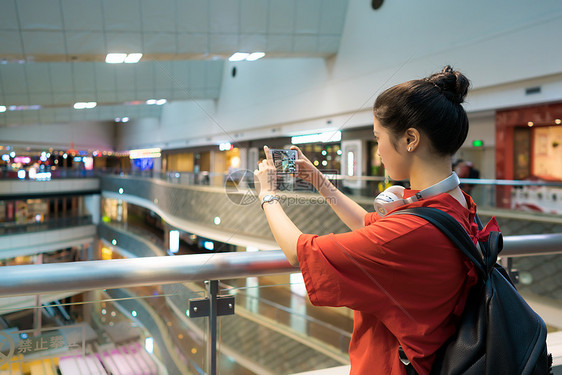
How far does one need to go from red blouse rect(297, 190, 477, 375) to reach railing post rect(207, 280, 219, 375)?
545 millimetres

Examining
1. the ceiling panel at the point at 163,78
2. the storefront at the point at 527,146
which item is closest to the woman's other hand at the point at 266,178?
the storefront at the point at 527,146

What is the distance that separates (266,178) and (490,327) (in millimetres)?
546

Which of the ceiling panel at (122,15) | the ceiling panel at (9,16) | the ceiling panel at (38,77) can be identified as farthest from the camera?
the ceiling panel at (38,77)

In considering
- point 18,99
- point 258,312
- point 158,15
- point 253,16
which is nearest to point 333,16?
point 253,16

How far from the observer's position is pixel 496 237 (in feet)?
2.47

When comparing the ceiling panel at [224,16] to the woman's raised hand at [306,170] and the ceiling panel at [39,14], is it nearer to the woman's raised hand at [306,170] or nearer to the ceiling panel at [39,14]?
the ceiling panel at [39,14]

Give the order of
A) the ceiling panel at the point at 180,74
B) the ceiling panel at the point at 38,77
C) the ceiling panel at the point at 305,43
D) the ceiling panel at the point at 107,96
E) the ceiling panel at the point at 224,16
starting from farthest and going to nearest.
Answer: the ceiling panel at the point at 180,74
the ceiling panel at the point at 107,96
the ceiling panel at the point at 38,77
the ceiling panel at the point at 305,43
the ceiling panel at the point at 224,16

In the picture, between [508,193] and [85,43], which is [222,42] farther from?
[508,193]

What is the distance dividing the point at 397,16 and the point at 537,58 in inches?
114

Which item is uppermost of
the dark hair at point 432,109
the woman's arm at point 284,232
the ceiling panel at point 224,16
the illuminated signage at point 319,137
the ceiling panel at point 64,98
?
the ceiling panel at point 224,16

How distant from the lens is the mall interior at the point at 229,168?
3.78 feet

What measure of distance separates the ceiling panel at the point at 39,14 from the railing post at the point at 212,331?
8.33m

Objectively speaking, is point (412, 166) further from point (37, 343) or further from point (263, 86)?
point (263, 86)

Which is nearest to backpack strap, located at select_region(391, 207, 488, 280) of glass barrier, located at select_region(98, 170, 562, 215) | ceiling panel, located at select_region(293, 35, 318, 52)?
glass barrier, located at select_region(98, 170, 562, 215)
